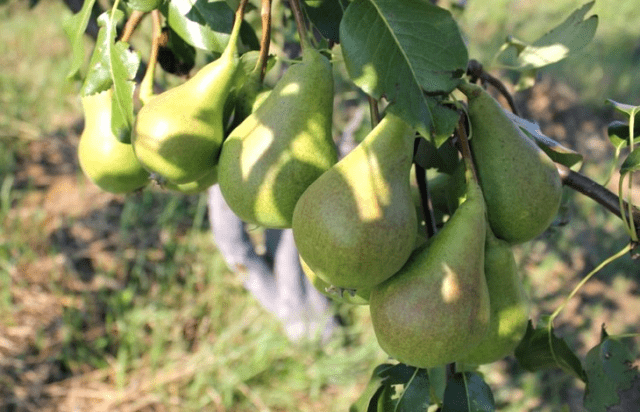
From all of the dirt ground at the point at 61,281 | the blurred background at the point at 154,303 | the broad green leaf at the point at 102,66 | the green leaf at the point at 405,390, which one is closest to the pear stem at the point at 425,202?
the green leaf at the point at 405,390

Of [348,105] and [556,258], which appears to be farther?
[348,105]

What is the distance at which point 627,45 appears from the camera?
15.1 ft

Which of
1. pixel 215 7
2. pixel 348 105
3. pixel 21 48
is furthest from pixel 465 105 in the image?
pixel 21 48

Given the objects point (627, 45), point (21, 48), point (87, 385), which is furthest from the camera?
point (627, 45)

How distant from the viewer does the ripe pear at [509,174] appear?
78 cm

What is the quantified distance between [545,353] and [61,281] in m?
2.10

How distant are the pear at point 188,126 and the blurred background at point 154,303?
961 millimetres

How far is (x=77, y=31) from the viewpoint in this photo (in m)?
0.93

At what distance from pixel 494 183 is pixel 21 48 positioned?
3.89m

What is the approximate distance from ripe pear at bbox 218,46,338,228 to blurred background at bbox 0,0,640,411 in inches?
41.9

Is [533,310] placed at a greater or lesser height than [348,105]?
lesser

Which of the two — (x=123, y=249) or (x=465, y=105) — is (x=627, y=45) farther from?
(x=465, y=105)

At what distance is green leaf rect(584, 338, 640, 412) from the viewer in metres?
0.96

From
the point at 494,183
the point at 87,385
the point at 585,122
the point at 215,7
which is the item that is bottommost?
the point at 585,122
